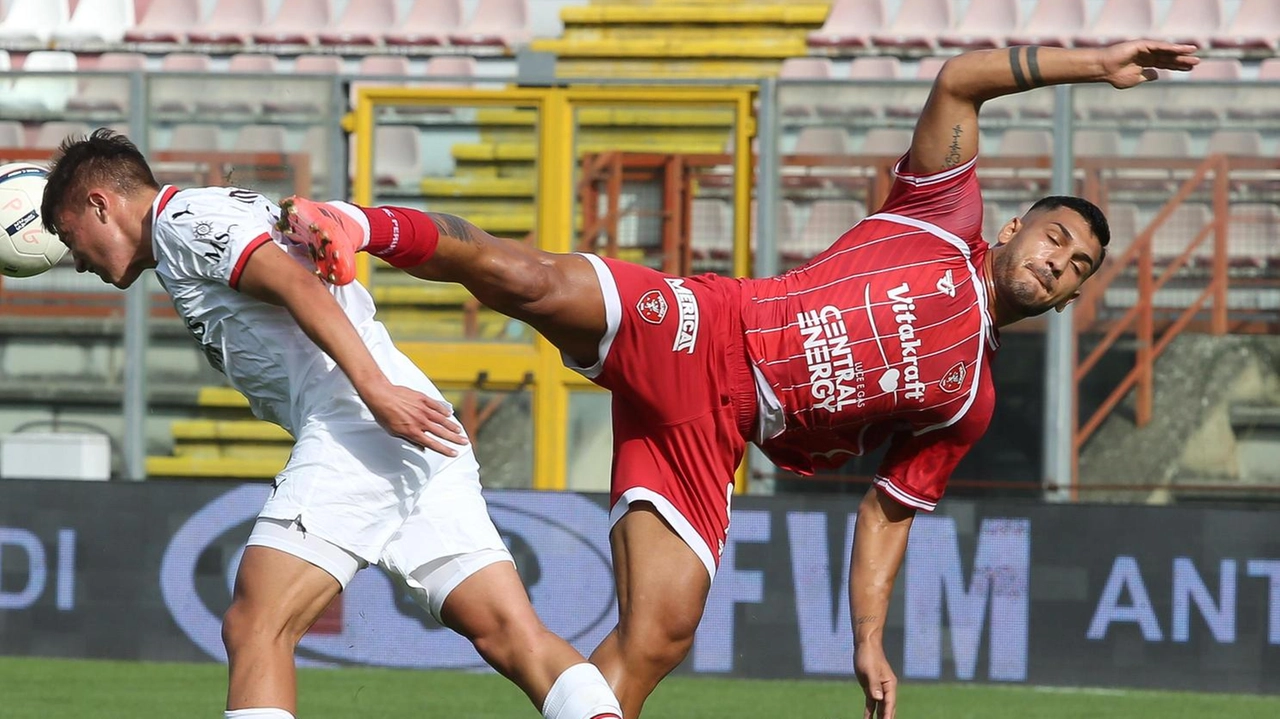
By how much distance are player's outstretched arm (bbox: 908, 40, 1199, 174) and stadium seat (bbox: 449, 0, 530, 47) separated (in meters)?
9.97

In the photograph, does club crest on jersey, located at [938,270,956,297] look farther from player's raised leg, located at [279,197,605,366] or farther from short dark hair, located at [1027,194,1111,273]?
player's raised leg, located at [279,197,605,366]

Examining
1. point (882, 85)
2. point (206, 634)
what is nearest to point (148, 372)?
point (206, 634)

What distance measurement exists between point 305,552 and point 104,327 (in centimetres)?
702

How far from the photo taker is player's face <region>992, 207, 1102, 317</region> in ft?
14.2

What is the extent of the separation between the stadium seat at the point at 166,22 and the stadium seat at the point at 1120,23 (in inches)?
291

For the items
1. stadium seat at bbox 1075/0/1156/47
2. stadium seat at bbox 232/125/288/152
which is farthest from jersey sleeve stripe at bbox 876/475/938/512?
stadium seat at bbox 1075/0/1156/47

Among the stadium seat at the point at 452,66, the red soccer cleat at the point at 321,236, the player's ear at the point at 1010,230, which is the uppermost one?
the stadium seat at the point at 452,66

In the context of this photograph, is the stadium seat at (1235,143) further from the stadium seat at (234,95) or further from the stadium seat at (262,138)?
the stadium seat at (234,95)

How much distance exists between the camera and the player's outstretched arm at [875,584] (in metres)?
4.40

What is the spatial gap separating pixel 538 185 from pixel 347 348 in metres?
6.81

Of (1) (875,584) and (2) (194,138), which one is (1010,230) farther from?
(2) (194,138)

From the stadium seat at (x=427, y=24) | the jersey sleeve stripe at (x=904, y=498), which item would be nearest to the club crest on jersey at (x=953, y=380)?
the jersey sleeve stripe at (x=904, y=498)

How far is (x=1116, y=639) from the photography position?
26.3 feet

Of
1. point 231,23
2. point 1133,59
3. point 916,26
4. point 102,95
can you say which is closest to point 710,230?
point 102,95
